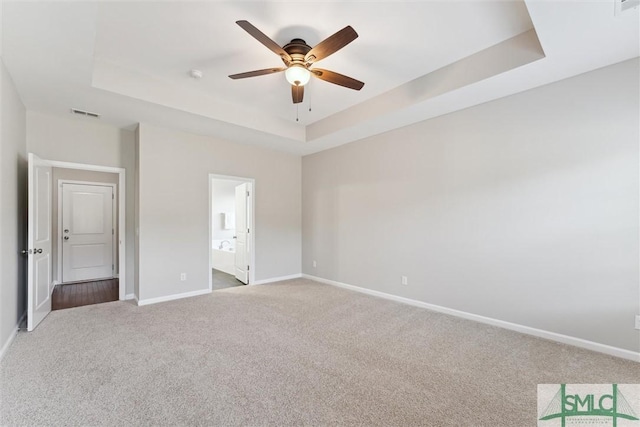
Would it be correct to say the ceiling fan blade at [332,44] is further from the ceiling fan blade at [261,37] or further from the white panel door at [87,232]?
the white panel door at [87,232]

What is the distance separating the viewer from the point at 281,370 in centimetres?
227

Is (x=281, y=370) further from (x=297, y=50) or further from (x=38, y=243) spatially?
(x=38, y=243)

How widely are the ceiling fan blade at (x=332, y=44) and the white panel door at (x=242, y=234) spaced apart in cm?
323

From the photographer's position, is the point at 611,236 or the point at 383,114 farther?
the point at 383,114

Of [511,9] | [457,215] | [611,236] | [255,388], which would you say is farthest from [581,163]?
[255,388]

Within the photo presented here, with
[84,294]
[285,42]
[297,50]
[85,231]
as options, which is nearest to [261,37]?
[297,50]

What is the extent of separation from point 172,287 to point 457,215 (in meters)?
4.24

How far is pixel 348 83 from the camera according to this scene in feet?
8.83

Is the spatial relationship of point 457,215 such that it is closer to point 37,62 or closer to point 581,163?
point 581,163

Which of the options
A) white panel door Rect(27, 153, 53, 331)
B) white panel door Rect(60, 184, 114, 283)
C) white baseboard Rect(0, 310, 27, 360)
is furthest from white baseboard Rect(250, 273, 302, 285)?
white panel door Rect(60, 184, 114, 283)

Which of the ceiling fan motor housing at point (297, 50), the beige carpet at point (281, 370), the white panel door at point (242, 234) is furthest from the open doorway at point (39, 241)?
the ceiling fan motor housing at point (297, 50)

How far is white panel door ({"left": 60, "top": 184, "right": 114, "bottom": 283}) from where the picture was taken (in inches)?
210

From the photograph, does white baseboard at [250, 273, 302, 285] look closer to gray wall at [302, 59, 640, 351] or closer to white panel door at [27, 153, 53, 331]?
gray wall at [302, 59, 640, 351]

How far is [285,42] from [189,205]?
295 centimetres
